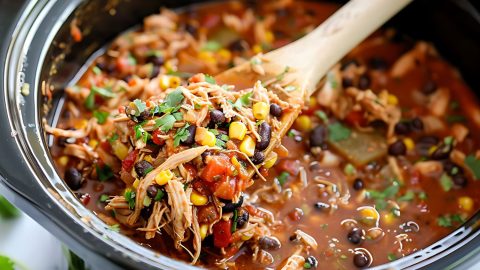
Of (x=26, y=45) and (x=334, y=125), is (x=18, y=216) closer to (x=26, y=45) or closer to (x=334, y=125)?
(x=26, y=45)

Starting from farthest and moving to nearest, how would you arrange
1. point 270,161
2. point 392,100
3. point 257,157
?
point 392,100 → point 270,161 → point 257,157

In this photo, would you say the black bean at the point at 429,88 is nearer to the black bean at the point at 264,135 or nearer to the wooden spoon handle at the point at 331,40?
the wooden spoon handle at the point at 331,40

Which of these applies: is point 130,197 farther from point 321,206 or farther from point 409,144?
point 409,144

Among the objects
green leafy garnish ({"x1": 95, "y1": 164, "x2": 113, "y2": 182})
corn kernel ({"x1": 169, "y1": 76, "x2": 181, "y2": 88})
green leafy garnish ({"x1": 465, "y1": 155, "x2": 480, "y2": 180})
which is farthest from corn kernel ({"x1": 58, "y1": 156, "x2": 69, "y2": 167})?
green leafy garnish ({"x1": 465, "y1": 155, "x2": 480, "y2": 180})

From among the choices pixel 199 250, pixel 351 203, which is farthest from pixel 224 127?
pixel 351 203

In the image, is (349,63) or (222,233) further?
(349,63)

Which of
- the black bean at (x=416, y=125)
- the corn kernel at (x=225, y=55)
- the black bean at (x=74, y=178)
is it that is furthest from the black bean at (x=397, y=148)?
the black bean at (x=74, y=178)

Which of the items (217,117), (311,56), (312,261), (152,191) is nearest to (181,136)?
(217,117)
